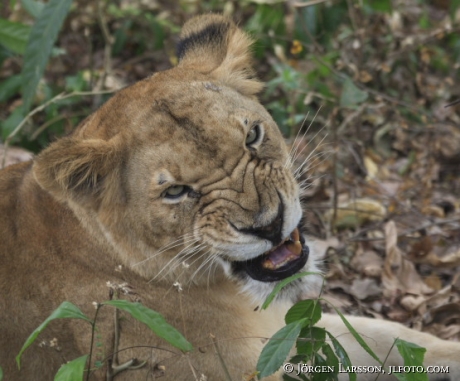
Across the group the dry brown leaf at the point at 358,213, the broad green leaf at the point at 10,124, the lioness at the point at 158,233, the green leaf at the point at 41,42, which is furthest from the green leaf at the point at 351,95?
the broad green leaf at the point at 10,124

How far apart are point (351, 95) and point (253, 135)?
2.41m

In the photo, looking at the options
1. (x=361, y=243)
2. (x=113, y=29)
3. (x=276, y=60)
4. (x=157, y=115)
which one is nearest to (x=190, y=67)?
(x=157, y=115)

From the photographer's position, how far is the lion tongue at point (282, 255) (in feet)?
13.5

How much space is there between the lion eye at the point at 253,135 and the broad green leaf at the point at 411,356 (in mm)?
1269

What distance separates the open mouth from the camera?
4117 mm

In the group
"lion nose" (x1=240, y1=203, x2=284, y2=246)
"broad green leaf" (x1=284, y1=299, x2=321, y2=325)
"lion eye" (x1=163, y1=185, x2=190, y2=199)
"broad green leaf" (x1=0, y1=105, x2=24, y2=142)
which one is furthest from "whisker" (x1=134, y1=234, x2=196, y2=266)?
"broad green leaf" (x1=0, y1=105, x2=24, y2=142)

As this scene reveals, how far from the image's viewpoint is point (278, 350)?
332cm

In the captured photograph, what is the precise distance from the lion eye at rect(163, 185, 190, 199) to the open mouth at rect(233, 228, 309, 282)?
44cm

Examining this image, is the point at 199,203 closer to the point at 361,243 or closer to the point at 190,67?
the point at 190,67

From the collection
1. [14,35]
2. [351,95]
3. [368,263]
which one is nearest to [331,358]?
[368,263]

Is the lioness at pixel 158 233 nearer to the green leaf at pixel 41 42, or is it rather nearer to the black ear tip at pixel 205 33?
the black ear tip at pixel 205 33

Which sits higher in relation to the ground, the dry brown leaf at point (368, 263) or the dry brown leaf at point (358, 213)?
the dry brown leaf at point (358, 213)

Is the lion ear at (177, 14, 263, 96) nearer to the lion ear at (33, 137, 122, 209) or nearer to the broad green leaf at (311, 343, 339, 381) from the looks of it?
the lion ear at (33, 137, 122, 209)

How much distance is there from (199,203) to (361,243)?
252 centimetres
